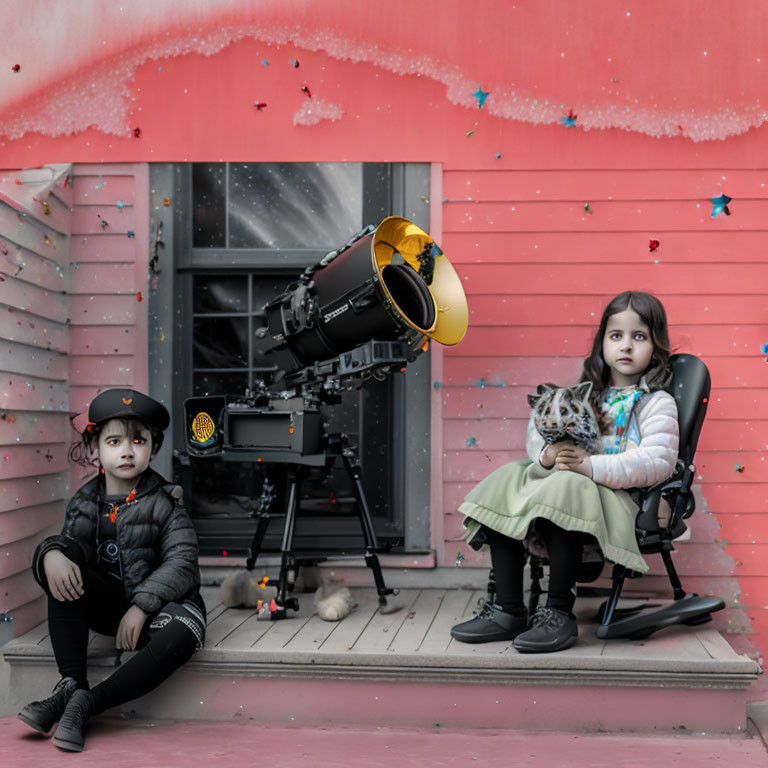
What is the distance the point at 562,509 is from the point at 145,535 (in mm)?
1298

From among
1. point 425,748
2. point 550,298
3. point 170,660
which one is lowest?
point 425,748

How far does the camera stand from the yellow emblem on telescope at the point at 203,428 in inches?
124

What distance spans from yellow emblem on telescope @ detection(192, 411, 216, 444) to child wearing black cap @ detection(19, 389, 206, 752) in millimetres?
242

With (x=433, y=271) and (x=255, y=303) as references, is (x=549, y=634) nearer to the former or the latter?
(x=433, y=271)

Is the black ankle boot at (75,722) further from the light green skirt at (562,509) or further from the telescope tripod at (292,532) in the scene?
the light green skirt at (562,509)

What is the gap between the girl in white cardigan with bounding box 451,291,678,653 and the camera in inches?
103

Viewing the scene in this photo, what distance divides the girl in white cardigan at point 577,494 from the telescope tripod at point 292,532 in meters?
0.43

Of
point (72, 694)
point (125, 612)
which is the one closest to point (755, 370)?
point (125, 612)

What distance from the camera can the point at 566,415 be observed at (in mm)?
2719

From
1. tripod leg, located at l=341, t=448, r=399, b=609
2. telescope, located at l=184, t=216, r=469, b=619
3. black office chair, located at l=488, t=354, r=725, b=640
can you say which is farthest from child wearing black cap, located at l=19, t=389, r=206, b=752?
black office chair, located at l=488, t=354, r=725, b=640

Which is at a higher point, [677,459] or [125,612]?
[677,459]

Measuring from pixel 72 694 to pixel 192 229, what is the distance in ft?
6.33

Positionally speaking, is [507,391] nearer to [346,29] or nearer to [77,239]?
[346,29]

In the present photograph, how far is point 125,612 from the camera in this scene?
2672 millimetres
